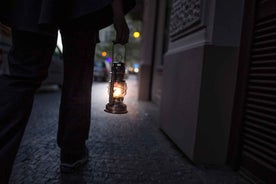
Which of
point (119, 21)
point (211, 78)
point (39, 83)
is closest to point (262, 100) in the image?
point (211, 78)

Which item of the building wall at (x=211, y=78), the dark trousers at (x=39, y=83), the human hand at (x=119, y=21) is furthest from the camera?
the building wall at (x=211, y=78)

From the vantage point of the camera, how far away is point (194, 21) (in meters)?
2.56

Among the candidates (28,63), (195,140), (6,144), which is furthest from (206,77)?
(6,144)

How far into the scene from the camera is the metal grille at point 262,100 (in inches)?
74.2

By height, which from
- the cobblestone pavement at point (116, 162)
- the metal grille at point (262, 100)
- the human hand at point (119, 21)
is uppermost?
the human hand at point (119, 21)

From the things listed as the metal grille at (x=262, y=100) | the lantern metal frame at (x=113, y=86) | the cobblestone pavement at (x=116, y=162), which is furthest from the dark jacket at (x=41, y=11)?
the metal grille at (x=262, y=100)

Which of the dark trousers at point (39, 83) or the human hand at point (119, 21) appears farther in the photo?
the human hand at point (119, 21)

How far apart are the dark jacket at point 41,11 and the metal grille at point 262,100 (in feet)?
3.75

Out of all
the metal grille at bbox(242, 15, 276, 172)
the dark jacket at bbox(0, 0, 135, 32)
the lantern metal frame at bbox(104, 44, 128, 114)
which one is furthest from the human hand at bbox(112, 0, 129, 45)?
the metal grille at bbox(242, 15, 276, 172)

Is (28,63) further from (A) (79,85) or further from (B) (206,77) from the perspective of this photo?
(B) (206,77)

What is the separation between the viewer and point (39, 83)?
1.56 m

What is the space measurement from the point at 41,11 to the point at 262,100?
1.54 m

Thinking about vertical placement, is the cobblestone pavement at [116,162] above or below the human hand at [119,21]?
below

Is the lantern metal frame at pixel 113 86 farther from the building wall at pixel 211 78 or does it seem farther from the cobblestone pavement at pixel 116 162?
the building wall at pixel 211 78
